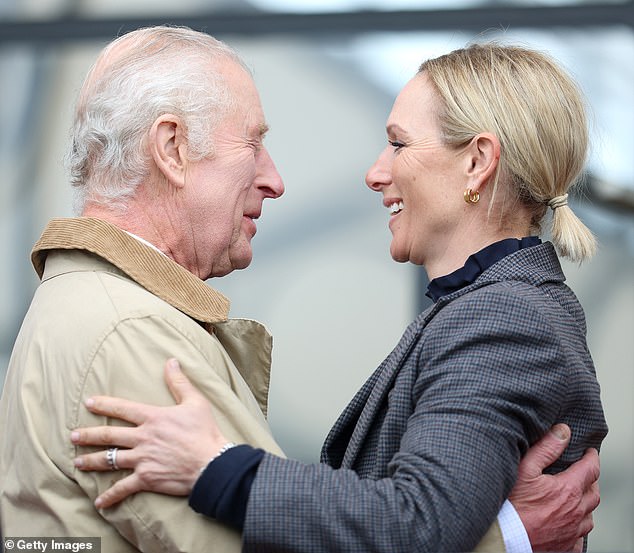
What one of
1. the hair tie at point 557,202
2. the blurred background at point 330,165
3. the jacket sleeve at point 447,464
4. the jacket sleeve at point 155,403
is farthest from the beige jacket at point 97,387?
the blurred background at point 330,165

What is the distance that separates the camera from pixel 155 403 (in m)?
2.13

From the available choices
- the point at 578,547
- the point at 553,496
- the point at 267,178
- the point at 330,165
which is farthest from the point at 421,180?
the point at 330,165

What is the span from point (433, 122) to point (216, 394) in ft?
2.82

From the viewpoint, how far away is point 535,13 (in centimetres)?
480

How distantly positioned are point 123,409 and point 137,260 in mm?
417

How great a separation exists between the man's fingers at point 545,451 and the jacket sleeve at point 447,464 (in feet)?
0.13

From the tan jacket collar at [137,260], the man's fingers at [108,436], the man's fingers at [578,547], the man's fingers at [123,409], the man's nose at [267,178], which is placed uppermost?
the man's nose at [267,178]

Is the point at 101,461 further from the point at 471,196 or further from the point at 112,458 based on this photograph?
the point at 471,196

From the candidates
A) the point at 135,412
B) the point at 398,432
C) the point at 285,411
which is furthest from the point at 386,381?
the point at 285,411

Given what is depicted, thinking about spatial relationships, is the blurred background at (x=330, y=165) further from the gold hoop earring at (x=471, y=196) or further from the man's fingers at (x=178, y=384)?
the man's fingers at (x=178, y=384)

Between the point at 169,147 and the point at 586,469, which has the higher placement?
the point at 169,147

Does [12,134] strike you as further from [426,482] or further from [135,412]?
[426,482]

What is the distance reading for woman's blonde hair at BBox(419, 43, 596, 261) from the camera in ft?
8.16

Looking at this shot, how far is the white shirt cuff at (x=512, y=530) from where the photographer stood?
2158mm
